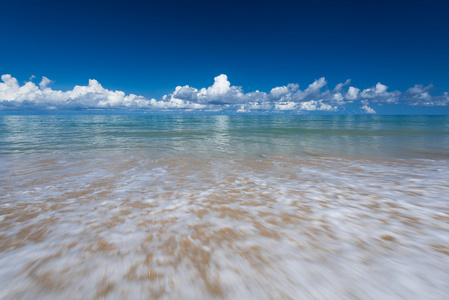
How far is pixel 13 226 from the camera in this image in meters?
3.72

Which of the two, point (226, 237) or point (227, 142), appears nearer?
point (226, 237)

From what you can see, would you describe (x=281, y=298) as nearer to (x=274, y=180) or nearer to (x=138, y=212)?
(x=138, y=212)

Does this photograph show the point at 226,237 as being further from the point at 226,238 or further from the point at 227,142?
the point at 227,142

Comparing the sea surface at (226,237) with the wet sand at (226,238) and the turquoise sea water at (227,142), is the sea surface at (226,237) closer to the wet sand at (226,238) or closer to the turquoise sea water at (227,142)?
the wet sand at (226,238)

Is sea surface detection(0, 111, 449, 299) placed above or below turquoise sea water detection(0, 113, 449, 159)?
above

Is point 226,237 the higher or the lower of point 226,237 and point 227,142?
the higher

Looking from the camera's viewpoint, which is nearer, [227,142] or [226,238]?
[226,238]

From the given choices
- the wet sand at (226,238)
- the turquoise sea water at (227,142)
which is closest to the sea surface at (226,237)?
the wet sand at (226,238)

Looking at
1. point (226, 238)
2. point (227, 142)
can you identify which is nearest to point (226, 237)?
point (226, 238)

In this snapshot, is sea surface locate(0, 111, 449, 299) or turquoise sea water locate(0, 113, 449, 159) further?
turquoise sea water locate(0, 113, 449, 159)

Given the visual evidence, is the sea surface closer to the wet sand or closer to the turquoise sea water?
the wet sand

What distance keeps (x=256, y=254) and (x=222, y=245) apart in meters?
0.52

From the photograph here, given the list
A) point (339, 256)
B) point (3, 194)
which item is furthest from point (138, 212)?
point (3, 194)

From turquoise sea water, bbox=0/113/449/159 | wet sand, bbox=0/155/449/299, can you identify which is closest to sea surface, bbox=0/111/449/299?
wet sand, bbox=0/155/449/299
